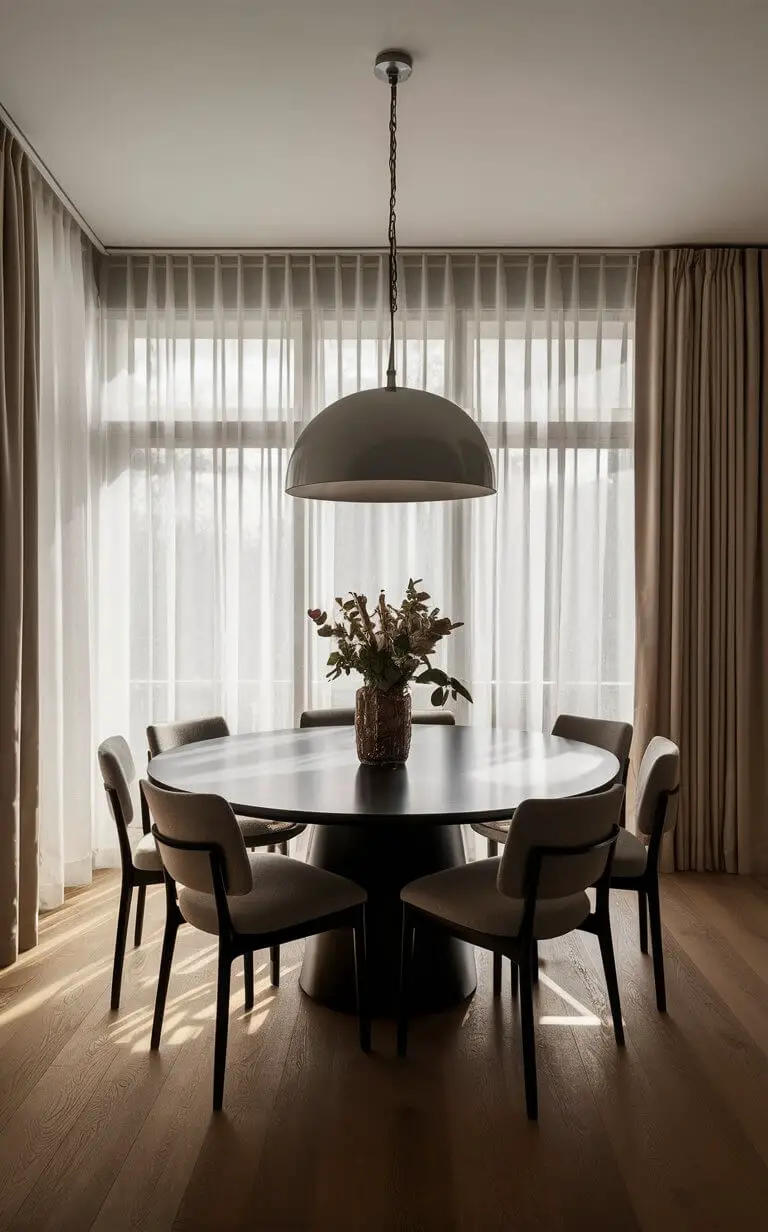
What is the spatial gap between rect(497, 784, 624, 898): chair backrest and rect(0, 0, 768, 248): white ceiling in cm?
224

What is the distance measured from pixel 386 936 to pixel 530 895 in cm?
75

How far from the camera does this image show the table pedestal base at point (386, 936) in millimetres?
2908

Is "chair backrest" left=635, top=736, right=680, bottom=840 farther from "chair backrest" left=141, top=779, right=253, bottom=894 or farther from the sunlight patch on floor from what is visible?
"chair backrest" left=141, top=779, right=253, bottom=894

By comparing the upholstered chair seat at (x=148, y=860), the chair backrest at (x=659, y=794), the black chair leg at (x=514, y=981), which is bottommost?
the black chair leg at (x=514, y=981)

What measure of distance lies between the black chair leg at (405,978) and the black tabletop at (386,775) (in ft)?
1.27

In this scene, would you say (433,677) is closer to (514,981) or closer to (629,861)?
(629,861)

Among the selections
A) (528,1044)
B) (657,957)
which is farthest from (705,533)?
(528,1044)

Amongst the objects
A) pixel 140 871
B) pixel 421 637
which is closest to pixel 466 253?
pixel 421 637

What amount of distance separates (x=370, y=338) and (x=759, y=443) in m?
1.93

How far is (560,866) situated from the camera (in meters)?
2.34

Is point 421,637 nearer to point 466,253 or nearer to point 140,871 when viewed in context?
point 140,871

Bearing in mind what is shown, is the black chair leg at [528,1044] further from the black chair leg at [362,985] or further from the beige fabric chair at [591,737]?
the beige fabric chair at [591,737]

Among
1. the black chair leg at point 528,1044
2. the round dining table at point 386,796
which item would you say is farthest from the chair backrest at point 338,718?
the black chair leg at point 528,1044

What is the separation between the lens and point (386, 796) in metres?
2.53
